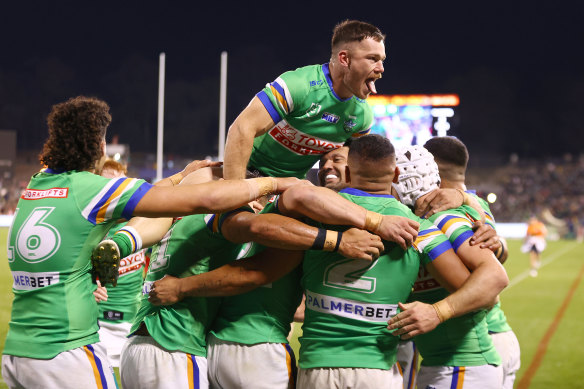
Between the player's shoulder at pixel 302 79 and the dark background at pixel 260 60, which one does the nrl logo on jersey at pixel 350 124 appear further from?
the dark background at pixel 260 60

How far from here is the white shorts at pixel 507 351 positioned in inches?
178

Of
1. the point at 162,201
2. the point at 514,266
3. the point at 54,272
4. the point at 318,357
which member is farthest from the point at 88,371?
the point at 514,266

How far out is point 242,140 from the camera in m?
4.25

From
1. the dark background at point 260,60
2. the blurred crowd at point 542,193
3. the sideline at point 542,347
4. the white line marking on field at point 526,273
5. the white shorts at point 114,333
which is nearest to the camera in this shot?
the white shorts at point 114,333

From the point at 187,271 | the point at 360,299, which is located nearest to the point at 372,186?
the point at 360,299

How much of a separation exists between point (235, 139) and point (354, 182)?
112cm

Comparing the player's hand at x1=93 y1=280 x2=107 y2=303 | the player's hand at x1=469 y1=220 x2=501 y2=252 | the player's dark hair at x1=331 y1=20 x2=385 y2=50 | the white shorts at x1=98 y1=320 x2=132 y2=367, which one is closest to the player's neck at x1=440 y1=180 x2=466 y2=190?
the player's hand at x1=469 y1=220 x2=501 y2=252

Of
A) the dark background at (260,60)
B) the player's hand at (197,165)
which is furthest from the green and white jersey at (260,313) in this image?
the dark background at (260,60)

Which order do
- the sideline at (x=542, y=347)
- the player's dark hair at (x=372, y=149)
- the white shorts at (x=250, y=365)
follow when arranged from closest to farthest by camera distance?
1. the player's dark hair at (x=372, y=149)
2. the white shorts at (x=250, y=365)
3. the sideline at (x=542, y=347)

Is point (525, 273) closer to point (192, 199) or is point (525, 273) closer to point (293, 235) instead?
point (293, 235)

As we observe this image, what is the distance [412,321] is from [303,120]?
6.44 feet

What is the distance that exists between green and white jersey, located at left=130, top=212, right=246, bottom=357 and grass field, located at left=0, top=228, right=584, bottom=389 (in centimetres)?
473

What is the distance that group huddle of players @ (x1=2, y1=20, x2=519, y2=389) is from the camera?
320 cm

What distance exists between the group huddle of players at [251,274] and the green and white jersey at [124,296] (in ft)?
8.93
